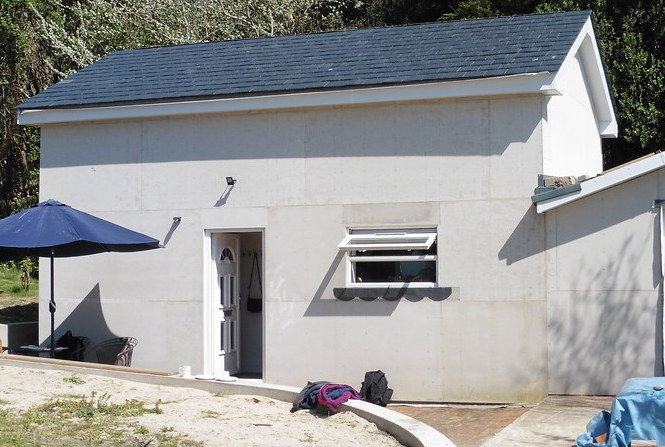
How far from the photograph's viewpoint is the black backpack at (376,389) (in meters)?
13.3

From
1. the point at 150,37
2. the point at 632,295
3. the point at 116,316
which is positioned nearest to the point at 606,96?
the point at 632,295

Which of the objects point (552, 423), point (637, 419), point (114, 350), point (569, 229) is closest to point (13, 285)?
point (114, 350)

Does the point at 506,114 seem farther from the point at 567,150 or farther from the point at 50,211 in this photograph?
the point at 50,211

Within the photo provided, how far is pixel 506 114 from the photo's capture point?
13773 mm

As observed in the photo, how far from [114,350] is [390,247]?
15.5ft

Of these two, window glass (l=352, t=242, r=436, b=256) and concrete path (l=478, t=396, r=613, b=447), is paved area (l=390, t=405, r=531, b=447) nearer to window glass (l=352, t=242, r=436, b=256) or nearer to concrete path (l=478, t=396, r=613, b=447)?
concrete path (l=478, t=396, r=613, b=447)

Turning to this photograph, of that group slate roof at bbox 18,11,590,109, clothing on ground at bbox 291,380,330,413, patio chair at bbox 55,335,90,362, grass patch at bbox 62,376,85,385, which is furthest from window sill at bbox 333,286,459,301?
patio chair at bbox 55,335,90,362

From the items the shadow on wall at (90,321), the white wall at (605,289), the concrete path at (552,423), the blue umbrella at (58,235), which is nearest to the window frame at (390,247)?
the white wall at (605,289)

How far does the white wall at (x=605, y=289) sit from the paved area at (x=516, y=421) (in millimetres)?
451

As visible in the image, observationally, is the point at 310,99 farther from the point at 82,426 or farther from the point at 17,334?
the point at 17,334

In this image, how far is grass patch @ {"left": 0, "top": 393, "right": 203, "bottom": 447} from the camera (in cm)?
956

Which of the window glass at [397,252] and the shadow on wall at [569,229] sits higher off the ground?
the shadow on wall at [569,229]

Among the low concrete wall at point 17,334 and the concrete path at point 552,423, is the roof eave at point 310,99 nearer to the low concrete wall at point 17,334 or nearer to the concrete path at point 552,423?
the low concrete wall at point 17,334

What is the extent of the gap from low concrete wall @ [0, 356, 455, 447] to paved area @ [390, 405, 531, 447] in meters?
A: 0.57
